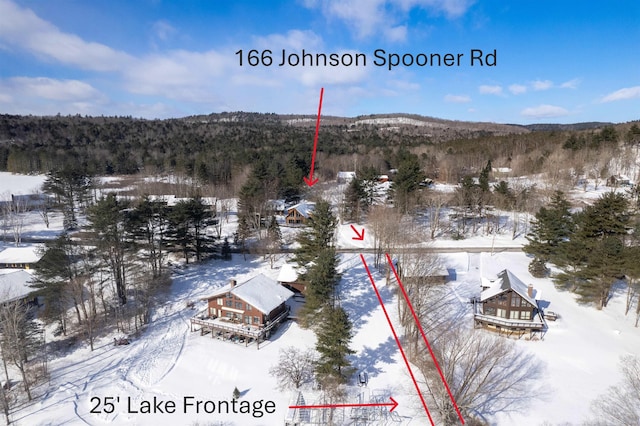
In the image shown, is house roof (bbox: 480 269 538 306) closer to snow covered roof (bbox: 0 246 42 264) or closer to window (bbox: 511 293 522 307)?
window (bbox: 511 293 522 307)

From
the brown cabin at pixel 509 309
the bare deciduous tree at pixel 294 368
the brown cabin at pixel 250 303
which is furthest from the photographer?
the brown cabin at pixel 250 303

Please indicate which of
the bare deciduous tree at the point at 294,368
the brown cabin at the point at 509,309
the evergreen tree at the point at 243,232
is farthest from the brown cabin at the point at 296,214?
the brown cabin at the point at 509,309

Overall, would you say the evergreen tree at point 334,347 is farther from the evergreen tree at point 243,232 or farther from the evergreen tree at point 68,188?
the evergreen tree at point 68,188

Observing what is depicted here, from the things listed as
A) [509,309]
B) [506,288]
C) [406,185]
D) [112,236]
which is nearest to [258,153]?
[406,185]

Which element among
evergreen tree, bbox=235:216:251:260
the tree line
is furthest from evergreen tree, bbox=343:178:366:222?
the tree line

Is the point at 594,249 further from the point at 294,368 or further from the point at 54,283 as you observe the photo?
the point at 54,283

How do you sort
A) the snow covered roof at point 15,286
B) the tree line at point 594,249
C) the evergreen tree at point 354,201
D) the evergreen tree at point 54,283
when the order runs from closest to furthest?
the tree line at point 594,249
the evergreen tree at point 54,283
the snow covered roof at point 15,286
the evergreen tree at point 354,201

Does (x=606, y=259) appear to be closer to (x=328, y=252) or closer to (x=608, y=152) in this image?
(x=328, y=252)
